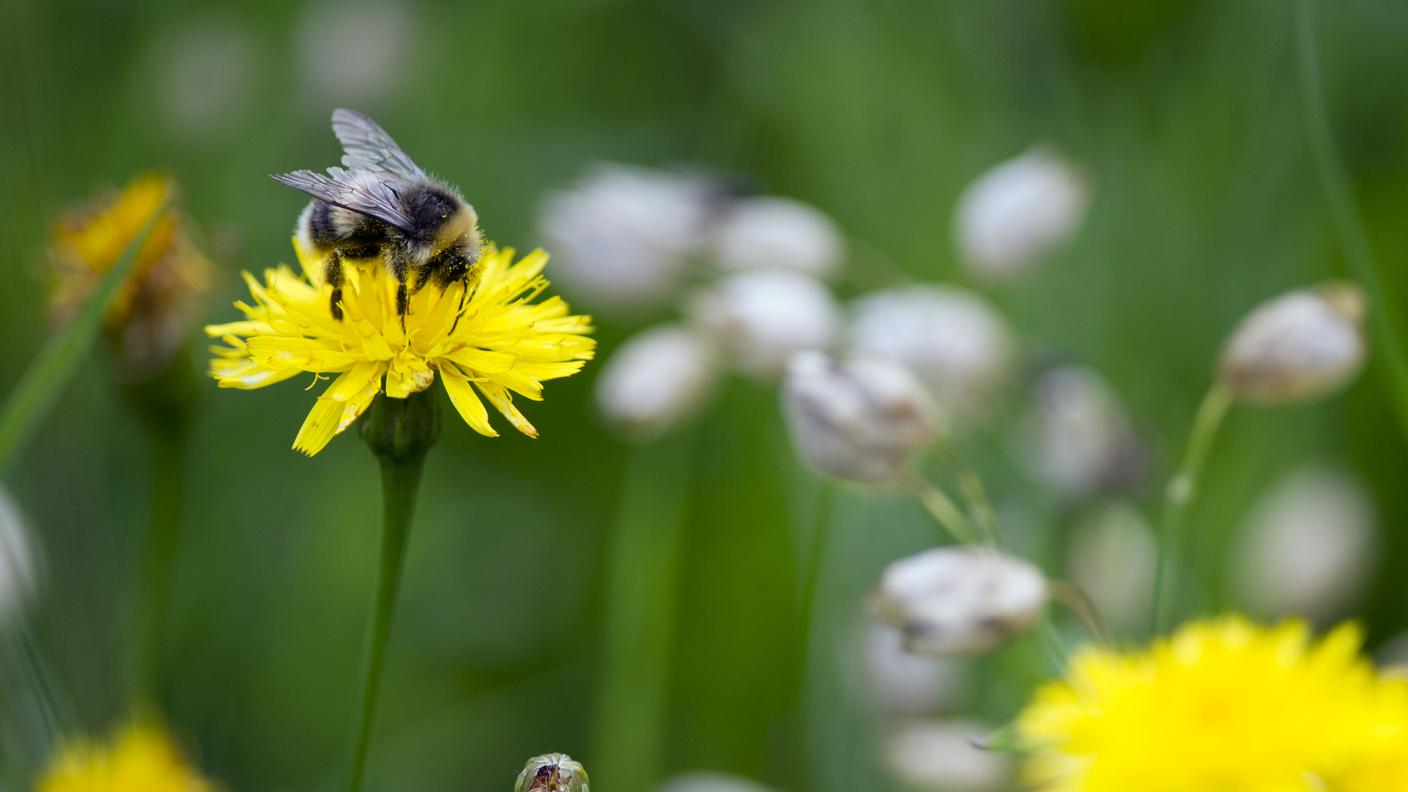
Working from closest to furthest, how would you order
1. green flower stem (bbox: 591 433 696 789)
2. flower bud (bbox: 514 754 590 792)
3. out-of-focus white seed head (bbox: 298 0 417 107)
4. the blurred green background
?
flower bud (bbox: 514 754 590 792) < green flower stem (bbox: 591 433 696 789) < the blurred green background < out-of-focus white seed head (bbox: 298 0 417 107)

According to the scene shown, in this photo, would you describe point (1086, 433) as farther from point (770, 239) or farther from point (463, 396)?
point (463, 396)

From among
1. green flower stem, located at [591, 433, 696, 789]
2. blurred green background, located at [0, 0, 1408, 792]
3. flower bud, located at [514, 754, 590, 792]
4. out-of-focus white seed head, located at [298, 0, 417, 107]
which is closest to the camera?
flower bud, located at [514, 754, 590, 792]

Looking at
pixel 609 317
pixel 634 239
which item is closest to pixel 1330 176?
pixel 634 239

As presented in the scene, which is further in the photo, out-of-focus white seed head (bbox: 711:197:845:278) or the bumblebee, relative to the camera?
out-of-focus white seed head (bbox: 711:197:845:278)

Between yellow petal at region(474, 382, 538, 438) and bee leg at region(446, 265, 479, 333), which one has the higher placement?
A: bee leg at region(446, 265, 479, 333)

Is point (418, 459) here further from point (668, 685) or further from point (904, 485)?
point (668, 685)

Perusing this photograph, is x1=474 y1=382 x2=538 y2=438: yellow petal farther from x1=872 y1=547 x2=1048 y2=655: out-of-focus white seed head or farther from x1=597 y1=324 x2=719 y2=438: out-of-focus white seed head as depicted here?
x1=597 y1=324 x2=719 y2=438: out-of-focus white seed head

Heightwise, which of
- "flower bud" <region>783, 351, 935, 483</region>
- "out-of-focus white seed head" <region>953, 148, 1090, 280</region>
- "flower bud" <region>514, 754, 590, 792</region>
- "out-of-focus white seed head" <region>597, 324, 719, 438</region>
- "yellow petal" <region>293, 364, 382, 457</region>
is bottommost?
"flower bud" <region>514, 754, 590, 792</region>

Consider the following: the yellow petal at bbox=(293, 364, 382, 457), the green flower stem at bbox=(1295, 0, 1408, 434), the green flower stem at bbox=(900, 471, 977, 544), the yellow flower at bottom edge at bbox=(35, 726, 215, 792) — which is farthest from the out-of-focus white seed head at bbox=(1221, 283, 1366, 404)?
the yellow flower at bottom edge at bbox=(35, 726, 215, 792)
